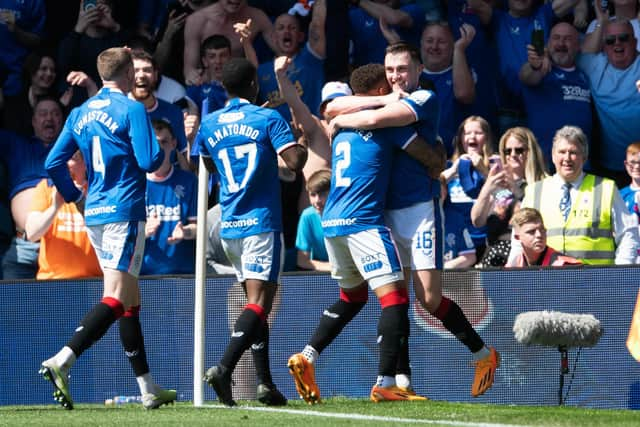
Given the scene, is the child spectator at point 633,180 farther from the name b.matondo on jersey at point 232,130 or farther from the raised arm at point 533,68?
the name b.matondo on jersey at point 232,130

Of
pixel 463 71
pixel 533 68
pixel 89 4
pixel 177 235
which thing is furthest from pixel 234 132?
pixel 89 4

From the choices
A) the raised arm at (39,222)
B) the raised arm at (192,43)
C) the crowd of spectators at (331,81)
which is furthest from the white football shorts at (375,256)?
the raised arm at (192,43)

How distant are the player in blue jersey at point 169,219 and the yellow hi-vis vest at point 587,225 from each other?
2841mm

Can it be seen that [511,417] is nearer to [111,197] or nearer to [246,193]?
[246,193]

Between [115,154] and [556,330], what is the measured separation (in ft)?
10.1

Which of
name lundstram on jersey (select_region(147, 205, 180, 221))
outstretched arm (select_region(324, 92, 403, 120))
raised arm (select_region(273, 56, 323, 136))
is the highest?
raised arm (select_region(273, 56, 323, 136))

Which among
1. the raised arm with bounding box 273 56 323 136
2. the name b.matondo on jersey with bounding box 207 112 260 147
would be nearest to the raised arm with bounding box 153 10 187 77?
the raised arm with bounding box 273 56 323 136

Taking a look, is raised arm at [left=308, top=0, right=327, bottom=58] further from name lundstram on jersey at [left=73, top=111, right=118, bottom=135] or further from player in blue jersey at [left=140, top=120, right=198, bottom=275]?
name lundstram on jersey at [left=73, top=111, right=118, bottom=135]

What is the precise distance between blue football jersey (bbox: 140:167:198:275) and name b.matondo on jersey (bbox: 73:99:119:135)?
7.18ft

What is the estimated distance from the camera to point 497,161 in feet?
34.8

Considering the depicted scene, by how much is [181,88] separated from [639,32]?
4.31 metres

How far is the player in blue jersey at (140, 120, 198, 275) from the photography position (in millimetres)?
10698

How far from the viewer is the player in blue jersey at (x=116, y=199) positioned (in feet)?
27.5

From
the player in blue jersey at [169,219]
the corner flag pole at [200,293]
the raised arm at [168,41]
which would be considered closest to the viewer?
the corner flag pole at [200,293]
